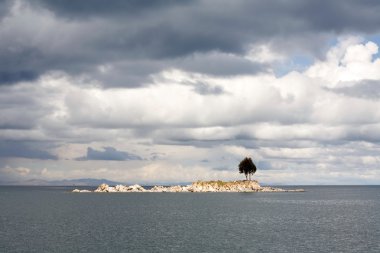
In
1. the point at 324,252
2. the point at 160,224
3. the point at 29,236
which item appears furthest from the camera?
the point at 160,224

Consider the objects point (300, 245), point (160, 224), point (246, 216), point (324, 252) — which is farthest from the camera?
point (246, 216)

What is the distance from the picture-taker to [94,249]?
72.3 metres

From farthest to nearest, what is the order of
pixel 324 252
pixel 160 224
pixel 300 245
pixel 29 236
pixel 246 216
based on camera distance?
pixel 246 216
pixel 160 224
pixel 29 236
pixel 300 245
pixel 324 252

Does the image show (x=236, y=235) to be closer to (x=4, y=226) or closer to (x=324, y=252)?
(x=324, y=252)

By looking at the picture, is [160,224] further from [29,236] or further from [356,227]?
[356,227]

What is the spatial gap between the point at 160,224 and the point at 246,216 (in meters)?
28.4

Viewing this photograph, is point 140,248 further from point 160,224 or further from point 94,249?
point 160,224

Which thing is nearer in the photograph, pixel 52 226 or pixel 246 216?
pixel 52 226

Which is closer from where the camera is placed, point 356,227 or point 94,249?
point 94,249

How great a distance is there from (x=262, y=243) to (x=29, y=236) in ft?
135

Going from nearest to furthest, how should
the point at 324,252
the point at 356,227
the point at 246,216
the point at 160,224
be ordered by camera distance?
the point at 324,252, the point at 356,227, the point at 160,224, the point at 246,216

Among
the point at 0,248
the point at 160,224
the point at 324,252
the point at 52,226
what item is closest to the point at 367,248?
the point at 324,252

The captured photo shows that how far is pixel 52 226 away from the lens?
10294 centimetres

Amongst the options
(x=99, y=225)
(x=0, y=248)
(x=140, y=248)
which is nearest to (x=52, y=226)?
(x=99, y=225)
